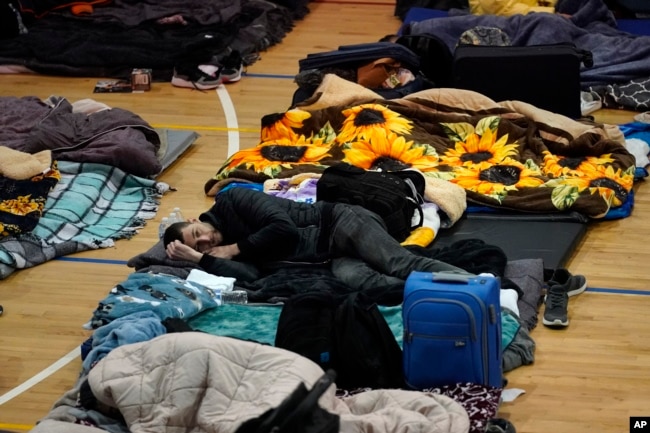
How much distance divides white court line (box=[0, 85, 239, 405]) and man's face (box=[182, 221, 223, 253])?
2.22 feet

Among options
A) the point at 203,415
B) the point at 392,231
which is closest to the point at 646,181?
the point at 392,231

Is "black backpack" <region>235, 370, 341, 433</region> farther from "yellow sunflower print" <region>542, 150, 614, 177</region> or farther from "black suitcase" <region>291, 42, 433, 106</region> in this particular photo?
"black suitcase" <region>291, 42, 433, 106</region>

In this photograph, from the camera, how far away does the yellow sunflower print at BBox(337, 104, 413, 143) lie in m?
6.37

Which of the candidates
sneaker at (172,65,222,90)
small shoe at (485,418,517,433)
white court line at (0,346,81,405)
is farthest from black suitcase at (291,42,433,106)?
small shoe at (485,418,517,433)

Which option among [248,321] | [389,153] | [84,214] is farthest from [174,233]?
[389,153]

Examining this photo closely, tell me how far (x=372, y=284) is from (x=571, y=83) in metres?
2.40

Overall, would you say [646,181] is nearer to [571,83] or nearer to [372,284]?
[571,83]

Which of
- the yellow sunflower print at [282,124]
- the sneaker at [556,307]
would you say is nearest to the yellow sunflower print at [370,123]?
the yellow sunflower print at [282,124]

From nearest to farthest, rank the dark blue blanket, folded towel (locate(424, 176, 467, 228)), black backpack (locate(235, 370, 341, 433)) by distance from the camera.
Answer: black backpack (locate(235, 370, 341, 433)), folded towel (locate(424, 176, 467, 228)), the dark blue blanket

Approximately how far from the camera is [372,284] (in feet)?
16.3

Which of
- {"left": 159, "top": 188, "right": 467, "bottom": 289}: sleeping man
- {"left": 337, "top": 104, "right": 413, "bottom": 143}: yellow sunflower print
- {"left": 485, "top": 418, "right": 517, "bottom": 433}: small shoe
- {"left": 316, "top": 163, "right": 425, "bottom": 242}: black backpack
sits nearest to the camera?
{"left": 485, "top": 418, "right": 517, "bottom": 433}: small shoe

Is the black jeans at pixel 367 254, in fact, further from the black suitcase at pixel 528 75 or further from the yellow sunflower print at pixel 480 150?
the black suitcase at pixel 528 75

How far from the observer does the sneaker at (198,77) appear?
8.02 metres

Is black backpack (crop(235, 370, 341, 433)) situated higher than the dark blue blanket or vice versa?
black backpack (crop(235, 370, 341, 433))
